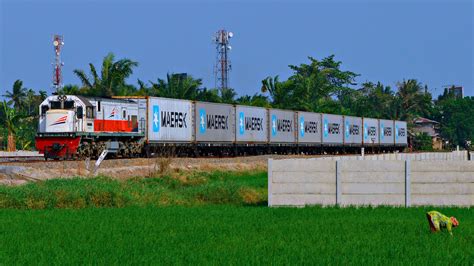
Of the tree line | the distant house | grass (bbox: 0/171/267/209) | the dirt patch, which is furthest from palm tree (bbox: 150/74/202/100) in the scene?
the distant house

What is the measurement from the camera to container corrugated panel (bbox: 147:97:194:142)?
4109 cm

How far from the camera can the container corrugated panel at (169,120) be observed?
41.1 meters

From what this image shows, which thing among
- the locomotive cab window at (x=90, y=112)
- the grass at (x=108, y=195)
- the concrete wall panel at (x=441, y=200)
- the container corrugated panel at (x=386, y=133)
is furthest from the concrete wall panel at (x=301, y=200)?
the container corrugated panel at (x=386, y=133)

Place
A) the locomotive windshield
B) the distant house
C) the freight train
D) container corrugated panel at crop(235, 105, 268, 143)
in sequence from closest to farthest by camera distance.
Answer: the freight train
the locomotive windshield
container corrugated panel at crop(235, 105, 268, 143)
the distant house

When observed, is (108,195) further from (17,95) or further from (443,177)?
(17,95)

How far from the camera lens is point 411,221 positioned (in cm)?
1680

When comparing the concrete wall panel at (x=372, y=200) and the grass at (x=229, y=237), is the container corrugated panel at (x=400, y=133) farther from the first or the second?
the grass at (x=229, y=237)

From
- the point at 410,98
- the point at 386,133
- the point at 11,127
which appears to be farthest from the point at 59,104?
the point at 410,98

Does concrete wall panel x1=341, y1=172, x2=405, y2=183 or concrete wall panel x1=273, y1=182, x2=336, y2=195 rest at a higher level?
concrete wall panel x1=341, y1=172, x2=405, y2=183

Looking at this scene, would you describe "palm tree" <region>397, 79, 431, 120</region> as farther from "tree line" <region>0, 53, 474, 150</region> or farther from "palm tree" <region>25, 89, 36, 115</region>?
"palm tree" <region>25, 89, 36, 115</region>

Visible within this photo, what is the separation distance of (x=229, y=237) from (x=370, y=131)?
194 feet

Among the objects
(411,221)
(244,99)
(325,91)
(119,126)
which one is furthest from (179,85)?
(411,221)

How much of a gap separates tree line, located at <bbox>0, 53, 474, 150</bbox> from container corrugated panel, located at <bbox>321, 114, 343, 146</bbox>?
20.9 ft

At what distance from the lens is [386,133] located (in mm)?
75875
